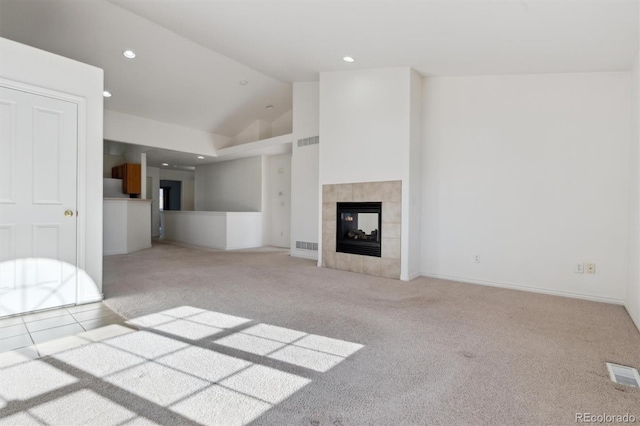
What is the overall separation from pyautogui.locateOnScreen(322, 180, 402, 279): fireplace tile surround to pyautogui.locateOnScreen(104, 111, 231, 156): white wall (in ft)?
14.5

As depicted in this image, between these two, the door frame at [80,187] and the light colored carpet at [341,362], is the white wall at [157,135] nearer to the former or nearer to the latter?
the door frame at [80,187]

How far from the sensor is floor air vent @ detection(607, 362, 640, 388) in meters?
1.86

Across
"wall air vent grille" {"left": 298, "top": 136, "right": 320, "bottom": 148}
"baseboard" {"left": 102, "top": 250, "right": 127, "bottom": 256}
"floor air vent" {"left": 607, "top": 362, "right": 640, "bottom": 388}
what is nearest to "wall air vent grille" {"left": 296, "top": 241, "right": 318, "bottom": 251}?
"wall air vent grille" {"left": 298, "top": 136, "right": 320, "bottom": 148}

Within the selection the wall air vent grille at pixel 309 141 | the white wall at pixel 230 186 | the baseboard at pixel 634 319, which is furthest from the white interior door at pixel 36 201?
the white wall at pixel 230 186

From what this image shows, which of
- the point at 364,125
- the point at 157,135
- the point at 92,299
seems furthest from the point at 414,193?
the point at 157,135

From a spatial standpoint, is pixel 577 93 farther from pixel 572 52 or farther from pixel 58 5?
pixel 58 5

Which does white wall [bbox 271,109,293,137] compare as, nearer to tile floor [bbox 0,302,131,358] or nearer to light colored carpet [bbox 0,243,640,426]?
light colored carpet [bbox 0,243,640,426]

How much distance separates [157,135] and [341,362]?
23.3 feet

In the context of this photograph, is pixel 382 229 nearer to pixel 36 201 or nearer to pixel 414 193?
pixel 414 193

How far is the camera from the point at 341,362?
204 centimetres

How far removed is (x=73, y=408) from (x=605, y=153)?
4.94 meters

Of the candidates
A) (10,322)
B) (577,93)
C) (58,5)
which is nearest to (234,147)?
(58,5)

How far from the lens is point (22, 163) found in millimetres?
2896

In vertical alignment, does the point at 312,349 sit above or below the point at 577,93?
below
